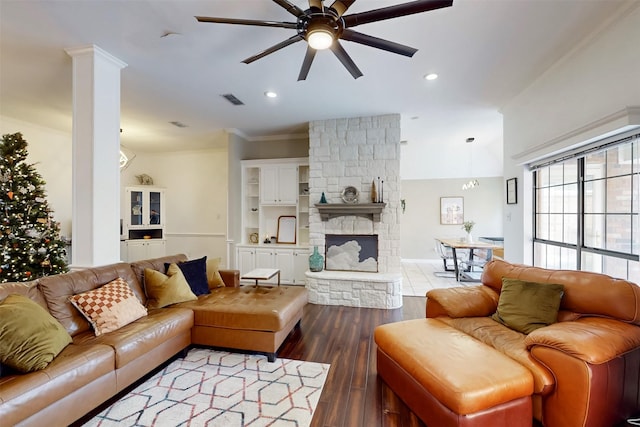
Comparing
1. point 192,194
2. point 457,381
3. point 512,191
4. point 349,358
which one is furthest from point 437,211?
point 457,381

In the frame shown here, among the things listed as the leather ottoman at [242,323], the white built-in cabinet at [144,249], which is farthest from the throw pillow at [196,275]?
the white built-in cabinet at [144,249]

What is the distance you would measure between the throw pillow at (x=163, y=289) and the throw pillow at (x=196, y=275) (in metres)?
0.19

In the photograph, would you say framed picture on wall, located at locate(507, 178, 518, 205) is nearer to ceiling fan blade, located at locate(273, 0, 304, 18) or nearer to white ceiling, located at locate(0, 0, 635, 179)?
white ceiling, located at locate(0, 0, 635, 179)

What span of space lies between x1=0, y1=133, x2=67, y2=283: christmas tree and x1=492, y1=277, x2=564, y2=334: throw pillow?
16.3 ft

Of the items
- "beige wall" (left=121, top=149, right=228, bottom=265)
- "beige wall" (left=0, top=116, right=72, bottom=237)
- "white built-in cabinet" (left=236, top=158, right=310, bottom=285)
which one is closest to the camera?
"beige wall" (left=0, top=116, right=72, bottom=237)

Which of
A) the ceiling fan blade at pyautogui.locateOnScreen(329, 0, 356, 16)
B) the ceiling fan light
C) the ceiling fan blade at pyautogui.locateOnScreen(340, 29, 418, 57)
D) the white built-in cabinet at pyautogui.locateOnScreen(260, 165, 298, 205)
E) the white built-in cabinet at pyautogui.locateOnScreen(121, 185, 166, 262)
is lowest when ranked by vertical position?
the white built-in cabinet at pyautogui.locateOnScreen(121, 185, 166, 262)

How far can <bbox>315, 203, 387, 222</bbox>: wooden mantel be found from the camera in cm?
428

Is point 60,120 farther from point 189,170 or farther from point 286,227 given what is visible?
point 286,227

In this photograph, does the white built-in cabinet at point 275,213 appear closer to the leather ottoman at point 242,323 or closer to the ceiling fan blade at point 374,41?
the leather ottoman at point 242,323

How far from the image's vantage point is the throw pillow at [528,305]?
6.78 feet

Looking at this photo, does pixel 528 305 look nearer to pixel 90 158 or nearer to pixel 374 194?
pixel 374 194

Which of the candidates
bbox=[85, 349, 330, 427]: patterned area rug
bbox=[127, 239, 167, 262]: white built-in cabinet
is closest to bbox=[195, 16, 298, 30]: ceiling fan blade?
bbox=[85, 349, 330, 427]: patterned area rug

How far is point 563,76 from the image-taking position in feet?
9.11

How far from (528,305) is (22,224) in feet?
17.5
